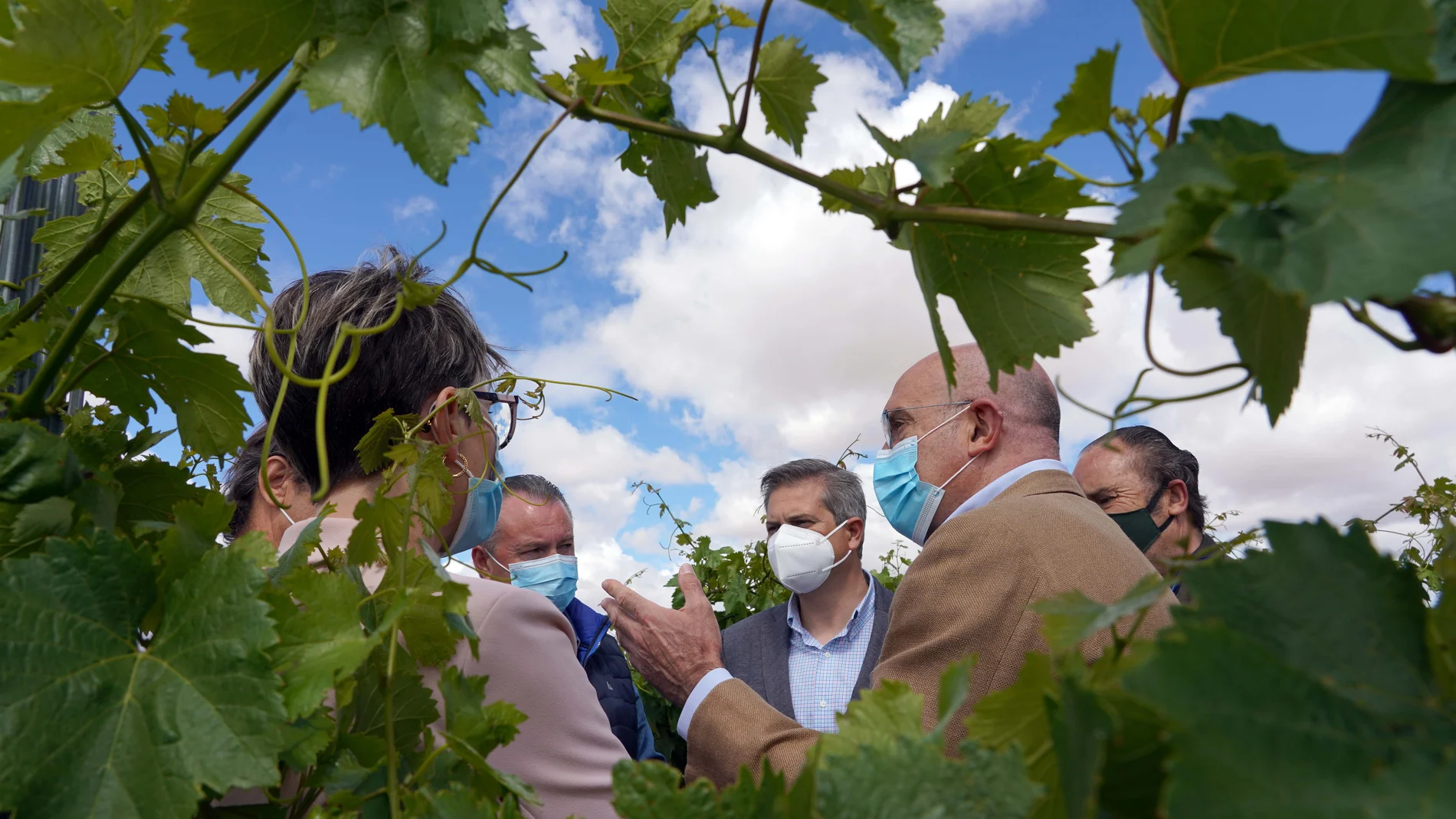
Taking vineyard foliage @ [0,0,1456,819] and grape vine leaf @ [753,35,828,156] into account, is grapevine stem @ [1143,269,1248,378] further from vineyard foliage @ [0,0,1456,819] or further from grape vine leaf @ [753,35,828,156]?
Result: grape vine leaf @ [753,35,828,156]

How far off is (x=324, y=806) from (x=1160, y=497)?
500 cm

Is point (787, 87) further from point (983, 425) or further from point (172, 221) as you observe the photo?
point (983, 425)

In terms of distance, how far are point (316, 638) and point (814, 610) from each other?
5.06 metres

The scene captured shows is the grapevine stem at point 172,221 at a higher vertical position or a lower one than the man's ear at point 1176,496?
lower

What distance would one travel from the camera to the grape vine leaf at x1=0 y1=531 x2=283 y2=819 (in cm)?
67

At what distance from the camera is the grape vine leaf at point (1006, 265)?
77 cm

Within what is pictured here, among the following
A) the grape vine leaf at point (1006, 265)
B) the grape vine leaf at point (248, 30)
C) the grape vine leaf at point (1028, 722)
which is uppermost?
the grape vine leaf at point (248, 30)

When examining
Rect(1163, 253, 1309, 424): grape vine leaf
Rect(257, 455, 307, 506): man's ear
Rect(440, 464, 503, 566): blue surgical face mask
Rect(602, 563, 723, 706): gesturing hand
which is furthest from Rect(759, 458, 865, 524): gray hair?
Rect(1163, 253, 1309, 424): grape vine leaf

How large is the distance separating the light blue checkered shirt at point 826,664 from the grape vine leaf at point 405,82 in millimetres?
4738

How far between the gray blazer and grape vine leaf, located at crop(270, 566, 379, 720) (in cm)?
447

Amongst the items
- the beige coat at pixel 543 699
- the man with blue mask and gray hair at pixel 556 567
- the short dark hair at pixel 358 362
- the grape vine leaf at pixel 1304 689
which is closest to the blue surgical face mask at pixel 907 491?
the man with blue mask and gray hair at pixel 556 567

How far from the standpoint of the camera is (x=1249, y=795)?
0.33 m

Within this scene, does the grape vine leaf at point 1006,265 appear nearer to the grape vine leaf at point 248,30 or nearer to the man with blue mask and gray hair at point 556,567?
the grape vine leaf at point 248,30

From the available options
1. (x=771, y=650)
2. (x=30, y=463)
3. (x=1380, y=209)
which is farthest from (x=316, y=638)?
(x=771, y=650)
